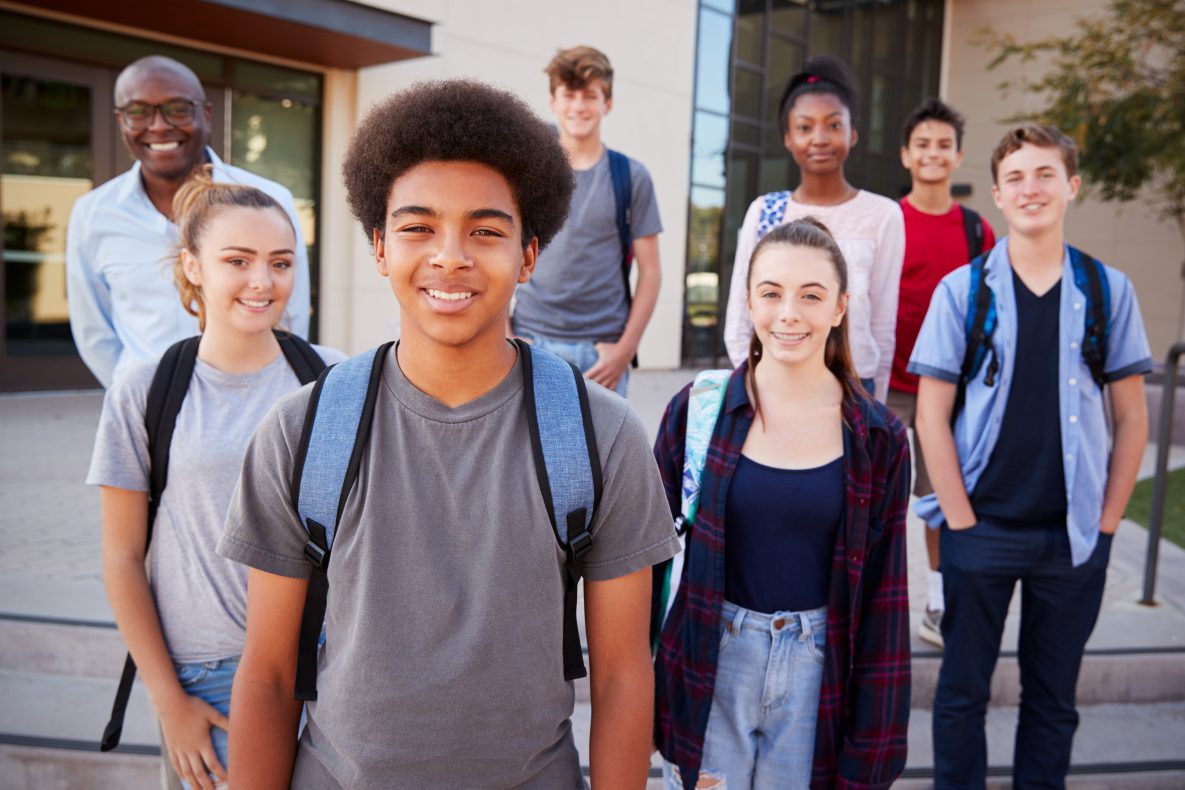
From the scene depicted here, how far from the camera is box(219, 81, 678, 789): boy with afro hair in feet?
4.85

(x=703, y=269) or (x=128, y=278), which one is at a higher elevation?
(x=703, y=269)

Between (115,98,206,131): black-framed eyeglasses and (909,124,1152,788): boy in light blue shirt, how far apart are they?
2.50 meters

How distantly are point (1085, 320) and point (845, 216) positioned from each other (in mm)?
917

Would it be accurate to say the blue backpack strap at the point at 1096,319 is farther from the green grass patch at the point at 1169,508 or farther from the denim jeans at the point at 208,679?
the green grass patch at the point at 1169,508

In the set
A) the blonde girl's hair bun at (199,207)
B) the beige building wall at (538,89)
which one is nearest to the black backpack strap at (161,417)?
the blonde girl's hair bun at (199,207)

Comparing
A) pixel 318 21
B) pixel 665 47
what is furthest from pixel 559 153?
pixel 665 47

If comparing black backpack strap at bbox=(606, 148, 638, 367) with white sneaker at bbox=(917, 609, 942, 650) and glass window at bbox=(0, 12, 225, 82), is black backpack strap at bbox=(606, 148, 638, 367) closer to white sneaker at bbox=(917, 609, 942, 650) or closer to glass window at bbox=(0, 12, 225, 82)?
white sneaker at bbox=(917, 609, 942, 650)

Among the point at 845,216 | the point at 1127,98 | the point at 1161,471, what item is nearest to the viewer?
the point at 845,216

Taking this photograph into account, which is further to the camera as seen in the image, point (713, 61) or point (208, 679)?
point (713, 61)

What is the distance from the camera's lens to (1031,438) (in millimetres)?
Answer: 2904

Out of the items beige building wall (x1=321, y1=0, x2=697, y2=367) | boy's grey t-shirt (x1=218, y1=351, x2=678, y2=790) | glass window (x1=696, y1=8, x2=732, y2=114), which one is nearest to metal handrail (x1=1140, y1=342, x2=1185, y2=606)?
boy's grey t-shirt (x1=218, y1=351, x2=678, y2=790)

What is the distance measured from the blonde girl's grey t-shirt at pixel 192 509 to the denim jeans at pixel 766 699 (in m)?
1.17

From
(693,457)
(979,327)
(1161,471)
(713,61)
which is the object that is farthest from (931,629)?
(713,61)

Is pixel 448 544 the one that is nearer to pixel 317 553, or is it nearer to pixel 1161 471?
pixel 317 553
